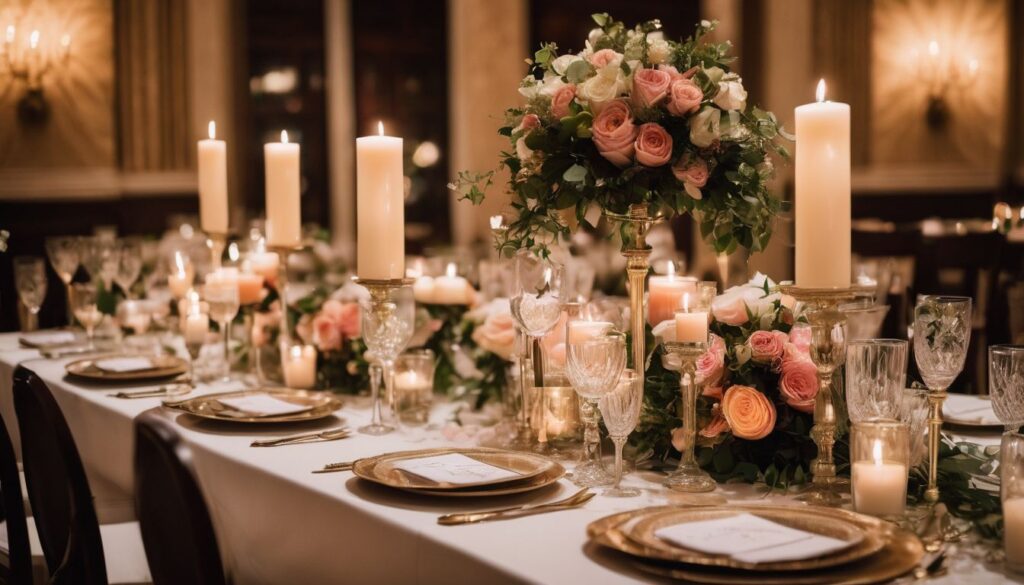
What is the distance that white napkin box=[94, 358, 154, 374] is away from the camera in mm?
2914

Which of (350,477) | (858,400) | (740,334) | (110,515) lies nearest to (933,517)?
(858,400)

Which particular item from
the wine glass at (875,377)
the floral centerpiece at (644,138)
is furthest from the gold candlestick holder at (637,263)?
the wine glass at (875,377)

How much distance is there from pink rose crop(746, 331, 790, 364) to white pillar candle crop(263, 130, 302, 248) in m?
1.32

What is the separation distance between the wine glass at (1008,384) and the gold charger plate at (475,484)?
63 centimetres

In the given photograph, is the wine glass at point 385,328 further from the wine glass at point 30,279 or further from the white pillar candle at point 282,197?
the wine glass at point 30,279

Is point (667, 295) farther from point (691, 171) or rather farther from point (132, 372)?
point (132, 372)

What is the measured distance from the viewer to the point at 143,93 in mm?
8148

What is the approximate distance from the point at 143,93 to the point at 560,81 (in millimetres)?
6879

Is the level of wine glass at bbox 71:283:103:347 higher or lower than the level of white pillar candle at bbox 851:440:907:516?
higher

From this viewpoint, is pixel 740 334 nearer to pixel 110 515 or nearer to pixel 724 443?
pixel 724 443

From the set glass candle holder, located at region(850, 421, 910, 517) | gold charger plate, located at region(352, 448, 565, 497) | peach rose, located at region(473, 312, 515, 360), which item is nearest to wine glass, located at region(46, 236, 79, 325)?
peach rose, located at region(473, 312, 515, 360)

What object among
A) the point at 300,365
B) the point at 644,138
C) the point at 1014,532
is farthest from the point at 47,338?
the point at 1014,532

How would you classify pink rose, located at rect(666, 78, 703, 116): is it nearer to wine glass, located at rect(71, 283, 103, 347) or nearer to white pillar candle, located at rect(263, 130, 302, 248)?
white pillar candle, located at rect(263, 130, 302, 248)

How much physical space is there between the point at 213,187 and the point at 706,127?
1855mm
